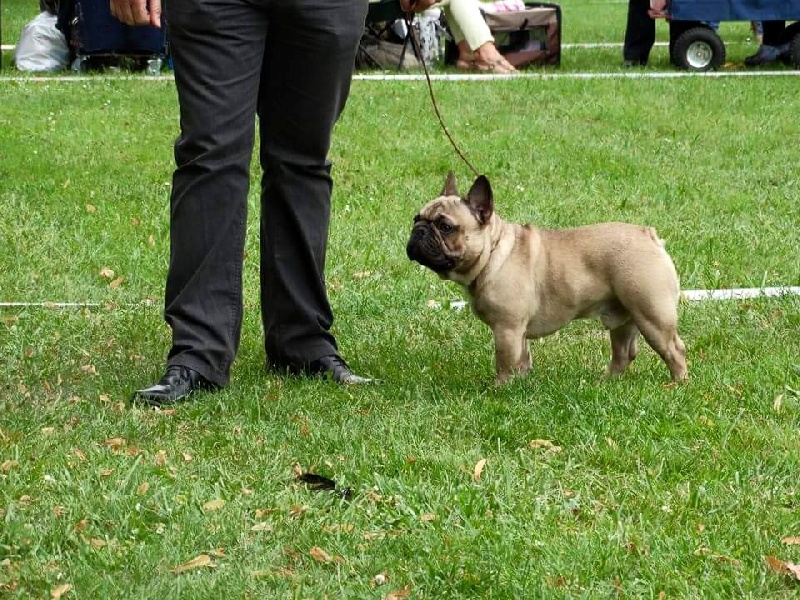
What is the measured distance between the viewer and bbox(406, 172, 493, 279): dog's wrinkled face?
5.34 meters

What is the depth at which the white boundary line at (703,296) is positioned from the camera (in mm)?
6887

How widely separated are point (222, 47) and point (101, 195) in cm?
451

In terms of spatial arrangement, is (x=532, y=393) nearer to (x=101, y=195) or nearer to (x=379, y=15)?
(x=101, y=195)

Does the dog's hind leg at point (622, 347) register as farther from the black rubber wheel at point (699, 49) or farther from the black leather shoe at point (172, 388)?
the black rubber wheel at point (699, 49)

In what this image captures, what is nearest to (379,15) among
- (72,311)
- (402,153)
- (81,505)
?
(402,153)

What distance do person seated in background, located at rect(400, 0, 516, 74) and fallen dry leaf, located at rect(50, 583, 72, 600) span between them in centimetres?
1153

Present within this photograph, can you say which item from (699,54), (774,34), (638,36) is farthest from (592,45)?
(699,54)

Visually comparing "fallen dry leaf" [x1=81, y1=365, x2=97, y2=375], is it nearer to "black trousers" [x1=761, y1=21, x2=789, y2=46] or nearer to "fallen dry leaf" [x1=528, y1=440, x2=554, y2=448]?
"fallen dry leaf" [x1=528, y1=440, x2=554, y2=448]

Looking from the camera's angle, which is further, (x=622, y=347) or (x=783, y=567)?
(x=622, y=347)

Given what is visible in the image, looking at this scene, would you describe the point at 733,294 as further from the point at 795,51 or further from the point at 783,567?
the point at 795,51

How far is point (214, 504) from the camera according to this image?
414cm

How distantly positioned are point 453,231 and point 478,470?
1.23 meters

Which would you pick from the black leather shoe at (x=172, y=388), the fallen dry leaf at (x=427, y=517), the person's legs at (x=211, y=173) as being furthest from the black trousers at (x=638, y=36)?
the fallen dry leaf at (x=427, y=517)

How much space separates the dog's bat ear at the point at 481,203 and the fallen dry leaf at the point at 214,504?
5.79 feet
